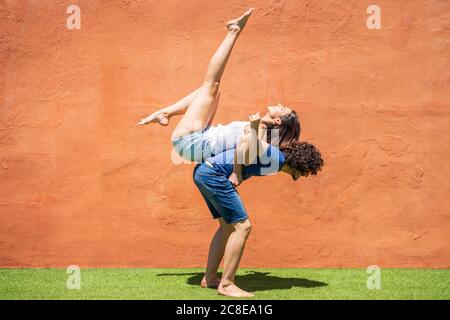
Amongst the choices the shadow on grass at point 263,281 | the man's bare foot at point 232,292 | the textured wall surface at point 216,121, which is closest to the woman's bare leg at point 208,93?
the textured wall surface at point 216,121

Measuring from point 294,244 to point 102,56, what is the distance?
2.54 metres

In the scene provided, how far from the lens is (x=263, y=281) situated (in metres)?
4.97

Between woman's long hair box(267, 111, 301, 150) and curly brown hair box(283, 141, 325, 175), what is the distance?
0.05m

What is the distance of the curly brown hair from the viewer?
4.46 metres

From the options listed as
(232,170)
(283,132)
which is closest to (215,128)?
(232,170)

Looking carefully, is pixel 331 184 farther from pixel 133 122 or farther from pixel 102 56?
pixel 102 56

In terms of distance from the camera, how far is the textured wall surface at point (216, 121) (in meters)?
5.46

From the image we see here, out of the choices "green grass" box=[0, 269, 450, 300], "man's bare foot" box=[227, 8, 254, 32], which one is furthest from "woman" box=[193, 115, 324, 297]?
"man's bare foot" box=[227, 8, 254, 32]

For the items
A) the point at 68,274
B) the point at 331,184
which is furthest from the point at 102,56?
the point at 331,184

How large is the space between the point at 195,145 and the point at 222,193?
427 millimetres

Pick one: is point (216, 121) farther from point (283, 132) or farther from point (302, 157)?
point (302, 157)

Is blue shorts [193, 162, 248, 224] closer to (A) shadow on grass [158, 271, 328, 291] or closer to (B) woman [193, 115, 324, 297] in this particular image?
(B) woman [193, 115, 324, 297]

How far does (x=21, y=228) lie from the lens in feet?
17.9

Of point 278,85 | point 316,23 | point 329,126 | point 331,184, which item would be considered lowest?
point 331,184
